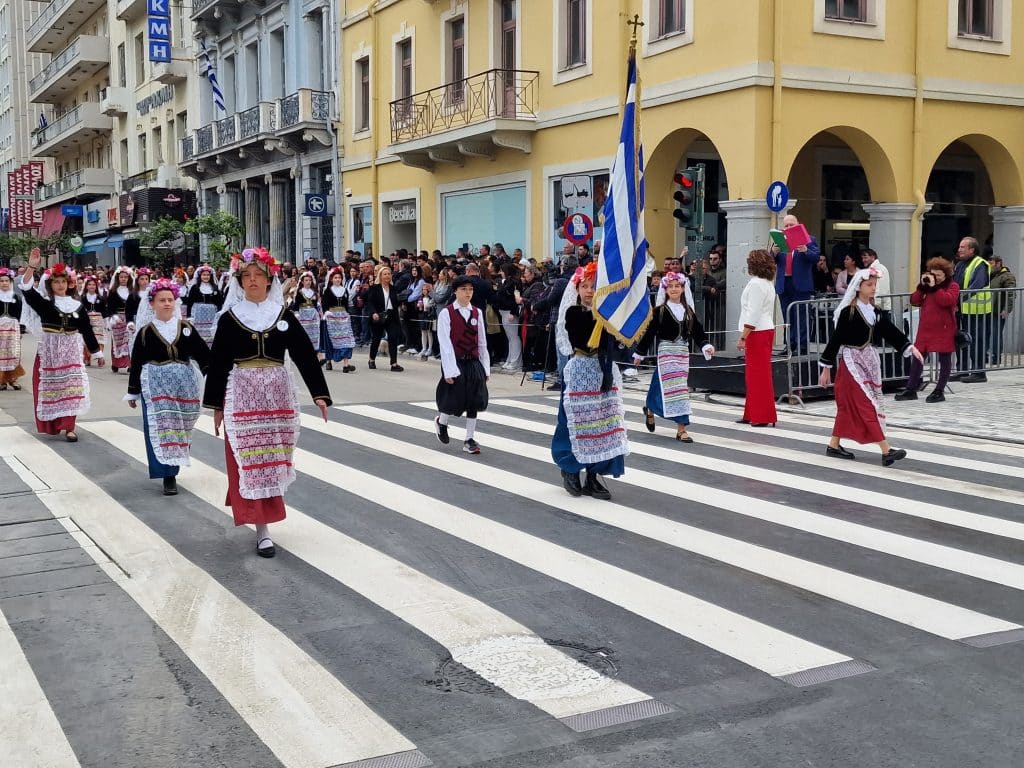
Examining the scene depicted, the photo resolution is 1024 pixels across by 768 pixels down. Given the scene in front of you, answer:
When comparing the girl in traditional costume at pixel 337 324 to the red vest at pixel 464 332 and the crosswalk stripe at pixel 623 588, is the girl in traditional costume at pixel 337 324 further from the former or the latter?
the crosswalk stripe at pixel 623 588

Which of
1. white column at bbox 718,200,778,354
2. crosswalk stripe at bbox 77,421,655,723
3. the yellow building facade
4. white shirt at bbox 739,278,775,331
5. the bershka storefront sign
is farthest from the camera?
the bershka storefront sign

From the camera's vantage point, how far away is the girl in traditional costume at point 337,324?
20172 mm

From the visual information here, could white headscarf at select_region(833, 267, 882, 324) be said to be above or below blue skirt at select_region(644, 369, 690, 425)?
above

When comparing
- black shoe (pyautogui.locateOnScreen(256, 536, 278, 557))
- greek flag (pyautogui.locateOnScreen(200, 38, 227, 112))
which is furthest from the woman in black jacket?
greek flag (pyautogui.locateOnScreen(200, 38, 227, 112))

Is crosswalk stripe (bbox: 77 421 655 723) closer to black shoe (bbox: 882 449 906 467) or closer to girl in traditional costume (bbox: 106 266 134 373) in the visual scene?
black shoe (bbox: 882 449 906 467)

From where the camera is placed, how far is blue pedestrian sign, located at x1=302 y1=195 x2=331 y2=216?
32.0 m

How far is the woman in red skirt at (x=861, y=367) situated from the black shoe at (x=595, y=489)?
8.70ft

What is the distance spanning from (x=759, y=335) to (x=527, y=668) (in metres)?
8.43

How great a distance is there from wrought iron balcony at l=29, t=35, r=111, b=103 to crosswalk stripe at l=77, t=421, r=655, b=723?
4920 cm

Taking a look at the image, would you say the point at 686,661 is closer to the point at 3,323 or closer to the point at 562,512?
the point at 562,512

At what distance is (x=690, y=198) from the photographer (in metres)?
18.0

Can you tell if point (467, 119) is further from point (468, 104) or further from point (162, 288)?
point (162, 288)

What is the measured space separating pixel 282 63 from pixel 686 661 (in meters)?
33.4

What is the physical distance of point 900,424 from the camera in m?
12.8
